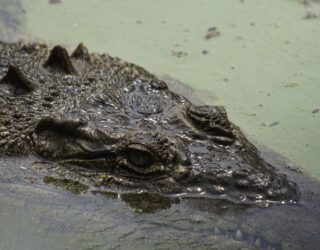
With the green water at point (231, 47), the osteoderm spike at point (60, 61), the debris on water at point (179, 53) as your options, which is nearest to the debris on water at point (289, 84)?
the green water at point (231, 47)

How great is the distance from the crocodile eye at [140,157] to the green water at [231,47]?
161 centimetres

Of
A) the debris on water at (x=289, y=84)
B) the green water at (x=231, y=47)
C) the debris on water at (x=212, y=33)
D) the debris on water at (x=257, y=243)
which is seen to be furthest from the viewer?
the debris on water at (x=212, y=33)

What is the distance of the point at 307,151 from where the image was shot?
5.30 m

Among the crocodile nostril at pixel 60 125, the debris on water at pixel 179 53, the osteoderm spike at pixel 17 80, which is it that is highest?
the debris on water at pixel 179 53

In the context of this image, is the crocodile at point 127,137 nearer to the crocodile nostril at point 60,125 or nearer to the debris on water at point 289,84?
the crocodile nostril at point 60,125

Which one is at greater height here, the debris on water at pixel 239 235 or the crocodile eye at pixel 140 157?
the crocodile eye at pixel 140 157

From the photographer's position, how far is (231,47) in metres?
7.04

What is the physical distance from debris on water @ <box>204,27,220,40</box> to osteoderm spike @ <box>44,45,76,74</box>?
272 centimetres

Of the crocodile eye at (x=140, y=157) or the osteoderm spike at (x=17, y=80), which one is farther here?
the osteoderm spike at (x=17, y=80)

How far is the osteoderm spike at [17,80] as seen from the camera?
450cm

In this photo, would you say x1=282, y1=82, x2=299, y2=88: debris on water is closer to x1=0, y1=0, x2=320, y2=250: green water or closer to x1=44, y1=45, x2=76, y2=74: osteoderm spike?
x1=0, y1=0, x2=320, y2=250: green water

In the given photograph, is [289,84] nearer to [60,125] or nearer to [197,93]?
[197,93]

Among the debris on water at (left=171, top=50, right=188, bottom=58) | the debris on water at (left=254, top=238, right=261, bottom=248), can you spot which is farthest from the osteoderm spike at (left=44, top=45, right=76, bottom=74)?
the debris on water at (left=171, top=50, right=188, bottom=58)

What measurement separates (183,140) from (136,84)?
85 centimetres
